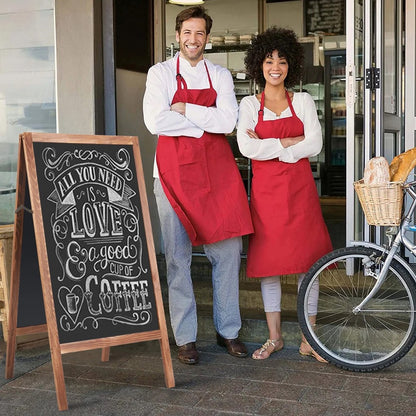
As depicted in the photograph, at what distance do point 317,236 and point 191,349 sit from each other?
0.98m

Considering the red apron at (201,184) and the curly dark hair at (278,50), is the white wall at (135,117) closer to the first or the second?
the red apron at (201,184)

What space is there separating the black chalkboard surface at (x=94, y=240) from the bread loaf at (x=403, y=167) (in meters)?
1.34

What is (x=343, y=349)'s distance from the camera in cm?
432

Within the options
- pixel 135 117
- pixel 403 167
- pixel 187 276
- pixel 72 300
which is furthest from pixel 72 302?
pixel 135 117

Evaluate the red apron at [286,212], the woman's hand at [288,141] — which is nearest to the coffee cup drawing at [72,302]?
the red apron at [286,212]

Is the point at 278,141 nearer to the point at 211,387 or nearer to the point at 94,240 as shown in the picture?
the point at 94,240

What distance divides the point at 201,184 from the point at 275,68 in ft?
2.52

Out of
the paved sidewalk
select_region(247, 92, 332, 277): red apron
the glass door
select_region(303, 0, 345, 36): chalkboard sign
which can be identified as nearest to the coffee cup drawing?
the paved sidewalk

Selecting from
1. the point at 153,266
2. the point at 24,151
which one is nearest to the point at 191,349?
the point at 153,266

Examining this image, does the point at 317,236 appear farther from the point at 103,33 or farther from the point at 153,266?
the point at 103,33

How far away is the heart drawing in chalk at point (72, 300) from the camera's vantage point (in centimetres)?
352

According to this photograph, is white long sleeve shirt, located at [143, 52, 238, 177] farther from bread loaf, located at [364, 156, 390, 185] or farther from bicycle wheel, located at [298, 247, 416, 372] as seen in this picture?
bicycle wheel, located at [298, 247, 416, 372]

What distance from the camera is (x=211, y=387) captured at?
3.75 m

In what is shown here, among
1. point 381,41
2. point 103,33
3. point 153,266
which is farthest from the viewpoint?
point 103,33
